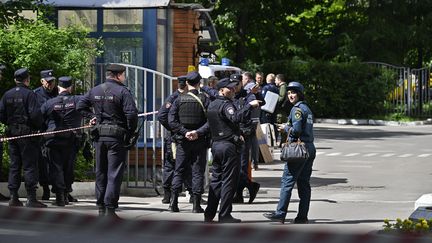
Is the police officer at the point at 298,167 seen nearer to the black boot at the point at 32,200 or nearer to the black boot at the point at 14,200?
the black boot at the point at 32,200

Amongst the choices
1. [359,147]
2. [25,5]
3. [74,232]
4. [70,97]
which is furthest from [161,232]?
[359,147]

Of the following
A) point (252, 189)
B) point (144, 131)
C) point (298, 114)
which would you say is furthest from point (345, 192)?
point (298, 114)

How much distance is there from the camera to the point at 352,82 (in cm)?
3912

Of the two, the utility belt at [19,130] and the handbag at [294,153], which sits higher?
→ the utility belt at [19,130]

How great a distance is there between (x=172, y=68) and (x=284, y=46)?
26.6 meters

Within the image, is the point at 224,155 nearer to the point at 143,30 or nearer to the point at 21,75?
the point at 21,75

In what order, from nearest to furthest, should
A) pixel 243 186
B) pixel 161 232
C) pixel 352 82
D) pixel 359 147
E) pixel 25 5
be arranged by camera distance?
pixel 161 232 < pixel 243 186 < pixel 25 5 < pixel 359 147 < pixel 352 82

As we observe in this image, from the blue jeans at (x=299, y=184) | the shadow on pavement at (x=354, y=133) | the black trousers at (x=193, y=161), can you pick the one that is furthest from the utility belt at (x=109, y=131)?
the shadow on pavement at (x=354, y=133)

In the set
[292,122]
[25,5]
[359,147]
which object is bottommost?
[359,147]

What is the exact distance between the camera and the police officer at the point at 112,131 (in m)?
12.6

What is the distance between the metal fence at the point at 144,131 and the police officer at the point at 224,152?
2620 millimetres

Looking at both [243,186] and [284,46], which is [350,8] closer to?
[284,46]

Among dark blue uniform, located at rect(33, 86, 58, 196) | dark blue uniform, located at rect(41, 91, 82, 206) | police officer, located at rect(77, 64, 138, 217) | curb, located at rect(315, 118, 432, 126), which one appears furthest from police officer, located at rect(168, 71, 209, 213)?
curb, located at rect(315, 118, 432, 126)

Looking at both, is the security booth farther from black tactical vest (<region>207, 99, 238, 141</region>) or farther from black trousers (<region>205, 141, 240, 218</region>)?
black trousers (<region>205, 141, 240, 218</region>)
